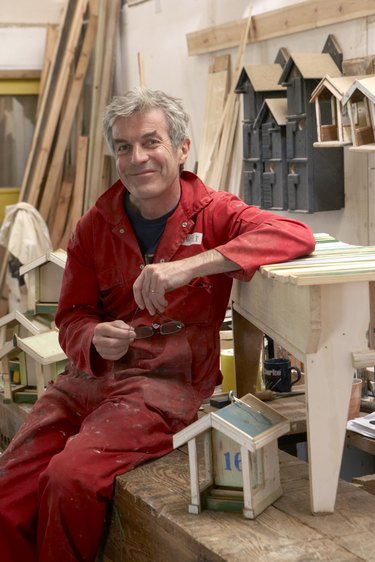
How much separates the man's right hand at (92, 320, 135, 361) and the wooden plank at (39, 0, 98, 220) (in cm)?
533

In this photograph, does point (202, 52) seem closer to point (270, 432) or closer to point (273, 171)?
point (273, 171)

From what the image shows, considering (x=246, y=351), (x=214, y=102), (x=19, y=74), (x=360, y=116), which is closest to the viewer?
(x=246, y=351)

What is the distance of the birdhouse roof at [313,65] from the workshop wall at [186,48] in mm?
117

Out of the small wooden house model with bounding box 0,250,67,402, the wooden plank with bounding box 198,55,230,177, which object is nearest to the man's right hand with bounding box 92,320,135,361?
the small wooden house model with bounding box 0,250,67,402

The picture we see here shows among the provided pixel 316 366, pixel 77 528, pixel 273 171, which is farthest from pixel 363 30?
pixel 77 528

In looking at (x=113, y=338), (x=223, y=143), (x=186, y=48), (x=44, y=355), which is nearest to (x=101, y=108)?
(x=186, y=48)

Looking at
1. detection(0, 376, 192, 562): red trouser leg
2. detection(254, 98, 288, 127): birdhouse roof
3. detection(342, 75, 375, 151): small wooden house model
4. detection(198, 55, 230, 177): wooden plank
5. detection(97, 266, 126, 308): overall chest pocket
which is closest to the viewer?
detection(0, 376, 192, 562): red trouser leg

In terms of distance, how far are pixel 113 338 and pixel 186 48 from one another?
14.1ft

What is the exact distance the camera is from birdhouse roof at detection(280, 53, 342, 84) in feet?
15.1

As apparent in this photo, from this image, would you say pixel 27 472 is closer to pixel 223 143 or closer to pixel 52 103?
pixel 223 143

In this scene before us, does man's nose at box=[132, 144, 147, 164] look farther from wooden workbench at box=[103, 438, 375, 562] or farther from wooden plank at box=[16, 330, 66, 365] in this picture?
wooden plank at box=[16, 330, 66, 365]

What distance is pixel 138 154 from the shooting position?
119 inches

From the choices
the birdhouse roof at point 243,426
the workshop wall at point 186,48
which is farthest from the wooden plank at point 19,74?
the birdhouse roof at point 243,426

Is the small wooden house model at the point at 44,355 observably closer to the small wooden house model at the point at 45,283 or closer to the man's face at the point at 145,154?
the small wooden house model at the point at 45,283
